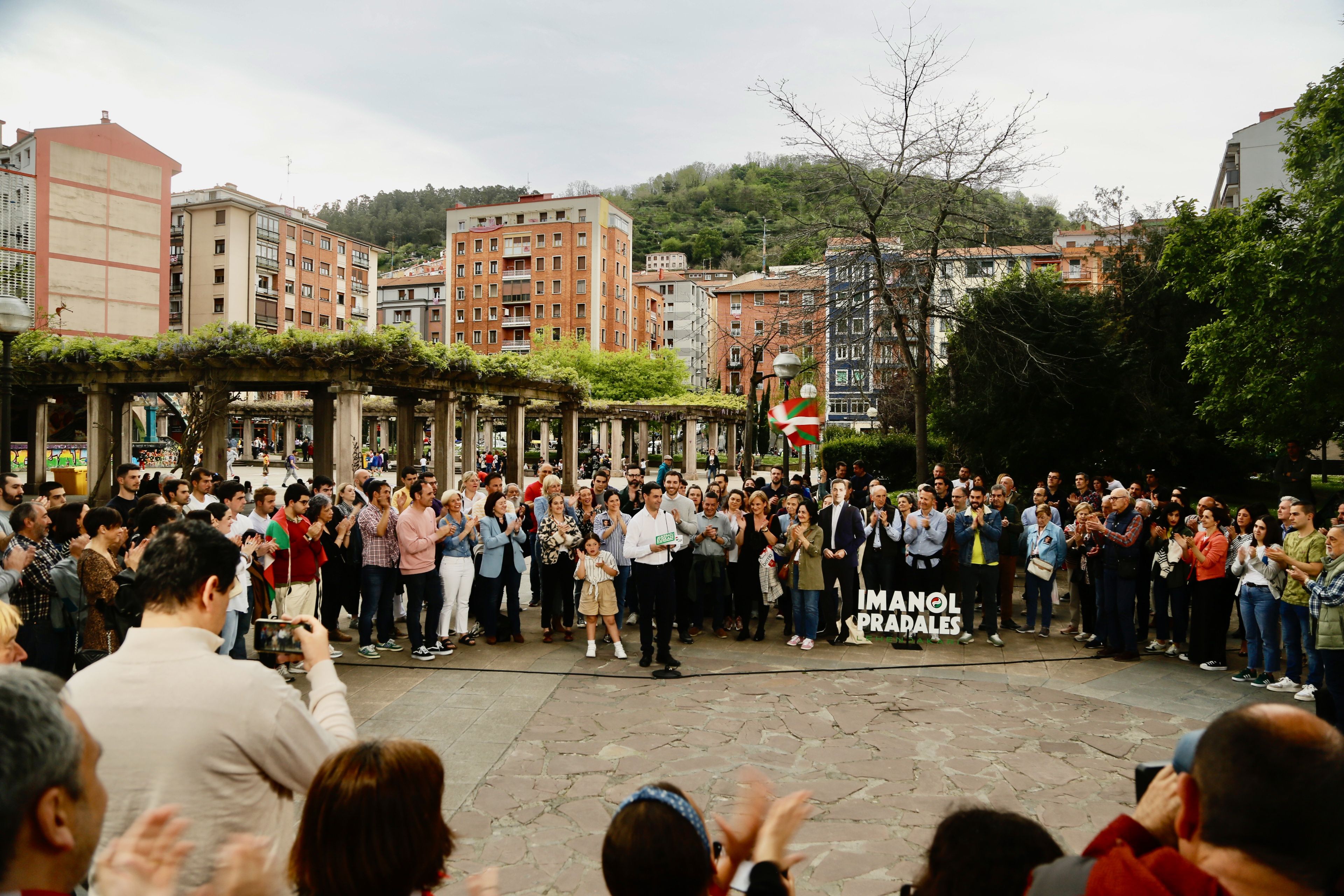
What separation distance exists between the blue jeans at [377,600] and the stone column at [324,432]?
13116 mm

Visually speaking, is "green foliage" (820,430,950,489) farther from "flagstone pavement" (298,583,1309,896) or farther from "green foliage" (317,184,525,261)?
"green foliage" (317,184,525,261)

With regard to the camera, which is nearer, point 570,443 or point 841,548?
point 841,548

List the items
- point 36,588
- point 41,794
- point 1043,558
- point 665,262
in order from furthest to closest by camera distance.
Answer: point 665,262
point 1043,558
point 36,588
point 41,794

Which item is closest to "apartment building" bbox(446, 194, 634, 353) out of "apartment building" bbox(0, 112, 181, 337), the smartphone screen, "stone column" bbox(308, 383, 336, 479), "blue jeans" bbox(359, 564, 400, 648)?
"apartment building" bbox(0, 112, 181, 337)

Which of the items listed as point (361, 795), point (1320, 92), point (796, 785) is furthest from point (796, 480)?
point (361, 795)

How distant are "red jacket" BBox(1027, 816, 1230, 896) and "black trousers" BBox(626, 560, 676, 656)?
692 cm

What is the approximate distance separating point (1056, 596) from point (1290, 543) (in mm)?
5200

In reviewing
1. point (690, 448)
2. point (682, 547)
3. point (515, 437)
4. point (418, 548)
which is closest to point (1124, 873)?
point (418, 548)

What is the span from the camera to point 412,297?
101562 mm

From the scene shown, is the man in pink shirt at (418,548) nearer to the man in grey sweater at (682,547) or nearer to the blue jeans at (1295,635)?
the man in grey sweater at (682,547)

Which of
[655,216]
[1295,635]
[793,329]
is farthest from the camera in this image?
[655,216]

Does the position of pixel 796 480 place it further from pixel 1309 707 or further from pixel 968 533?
pixel 1309 707

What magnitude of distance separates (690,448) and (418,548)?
33.6 metres

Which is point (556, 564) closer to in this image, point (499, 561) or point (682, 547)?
point (499, 561)
